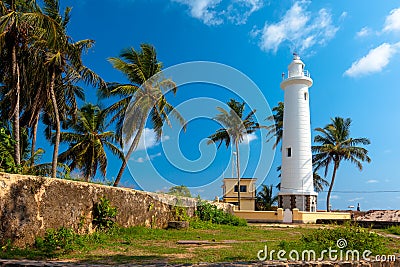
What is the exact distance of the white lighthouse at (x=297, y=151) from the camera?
27781 millimetres

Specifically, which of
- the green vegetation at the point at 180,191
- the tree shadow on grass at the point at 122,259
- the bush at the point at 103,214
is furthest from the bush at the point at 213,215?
the tree shadow on grass at the point at 122,259

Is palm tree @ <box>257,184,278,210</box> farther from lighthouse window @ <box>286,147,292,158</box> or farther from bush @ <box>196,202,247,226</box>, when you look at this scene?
bush @ <box>196,202,247,226</box>

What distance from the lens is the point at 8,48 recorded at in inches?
574

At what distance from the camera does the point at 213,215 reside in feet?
51.8

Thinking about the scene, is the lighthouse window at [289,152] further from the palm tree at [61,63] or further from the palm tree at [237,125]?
the palm tree at [61,63]

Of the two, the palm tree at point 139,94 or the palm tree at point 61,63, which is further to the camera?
the palm tree at point 139,94

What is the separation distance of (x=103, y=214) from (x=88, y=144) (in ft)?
54.7

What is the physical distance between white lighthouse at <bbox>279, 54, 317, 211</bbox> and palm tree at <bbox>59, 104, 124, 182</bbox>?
11737 millimetres

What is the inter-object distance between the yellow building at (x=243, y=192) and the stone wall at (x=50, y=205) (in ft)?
70.2

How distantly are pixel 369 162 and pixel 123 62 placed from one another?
23.4 meters

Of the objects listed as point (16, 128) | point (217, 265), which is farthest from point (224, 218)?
point (217, 265)

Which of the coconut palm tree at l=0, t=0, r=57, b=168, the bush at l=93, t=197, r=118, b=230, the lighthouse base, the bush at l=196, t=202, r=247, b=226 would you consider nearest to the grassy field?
the bush at l=93, t=197, r=118, b=230

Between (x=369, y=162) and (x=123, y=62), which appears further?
(x=369, y=162)

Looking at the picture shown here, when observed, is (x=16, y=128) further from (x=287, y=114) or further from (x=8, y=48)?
(x=287, y=114)
